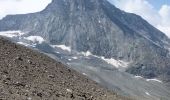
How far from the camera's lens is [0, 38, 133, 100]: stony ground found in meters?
26.9

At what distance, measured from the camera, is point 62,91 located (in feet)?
98.5

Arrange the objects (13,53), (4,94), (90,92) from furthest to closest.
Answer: (13,53) < (90,92) < (4,94)

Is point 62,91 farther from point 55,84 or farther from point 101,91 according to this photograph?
point 101,91

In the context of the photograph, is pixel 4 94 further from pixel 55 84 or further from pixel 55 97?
Result: pixel 55 84

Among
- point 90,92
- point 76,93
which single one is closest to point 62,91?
point 76,93

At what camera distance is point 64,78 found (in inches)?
1356

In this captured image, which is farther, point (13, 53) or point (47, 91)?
point (13, 53)

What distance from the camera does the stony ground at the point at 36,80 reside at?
26.9 m

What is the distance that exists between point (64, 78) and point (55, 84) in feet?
10.4

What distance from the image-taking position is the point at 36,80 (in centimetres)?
3044

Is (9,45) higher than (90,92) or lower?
higher

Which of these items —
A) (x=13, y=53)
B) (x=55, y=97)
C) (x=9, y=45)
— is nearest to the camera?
(x=55, y=97)

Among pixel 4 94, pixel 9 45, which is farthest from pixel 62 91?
pixel 9 45

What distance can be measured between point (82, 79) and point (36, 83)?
832 cm
